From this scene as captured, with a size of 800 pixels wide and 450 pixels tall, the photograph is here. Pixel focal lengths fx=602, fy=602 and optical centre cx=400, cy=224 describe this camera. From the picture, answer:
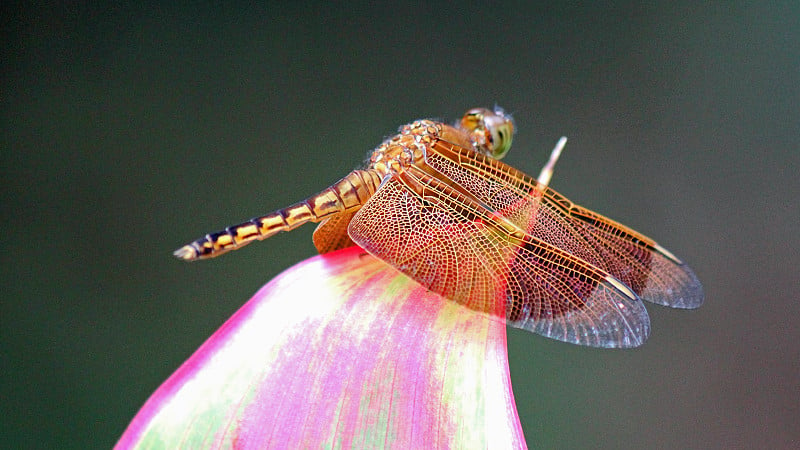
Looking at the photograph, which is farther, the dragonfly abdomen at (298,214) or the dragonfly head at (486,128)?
the dragonfly head at (486,128)

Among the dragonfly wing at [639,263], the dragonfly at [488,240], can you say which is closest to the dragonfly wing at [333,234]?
the dragonfly at [488,240]

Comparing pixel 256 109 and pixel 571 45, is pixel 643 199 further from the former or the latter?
pixel 256 109

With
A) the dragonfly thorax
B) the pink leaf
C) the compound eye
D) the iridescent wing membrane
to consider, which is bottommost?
the pink leaf

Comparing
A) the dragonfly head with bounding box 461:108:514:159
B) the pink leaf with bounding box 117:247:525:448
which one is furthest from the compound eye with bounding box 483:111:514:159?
the pink leaf with bounding box 117:247:525:448

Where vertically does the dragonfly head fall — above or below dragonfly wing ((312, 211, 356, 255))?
above

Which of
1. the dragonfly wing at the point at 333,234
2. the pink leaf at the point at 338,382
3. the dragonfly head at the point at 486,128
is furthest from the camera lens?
the dragonfly head at the point at 486,128

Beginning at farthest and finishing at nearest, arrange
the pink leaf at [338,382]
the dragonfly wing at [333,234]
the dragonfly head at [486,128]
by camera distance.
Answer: the dragonfly head at [486,128], the dragonfly wing at [333,234], the pink leaf at [338,382]

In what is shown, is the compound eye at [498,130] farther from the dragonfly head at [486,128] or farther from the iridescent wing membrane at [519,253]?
the iridescent wing membrane at [519,253]

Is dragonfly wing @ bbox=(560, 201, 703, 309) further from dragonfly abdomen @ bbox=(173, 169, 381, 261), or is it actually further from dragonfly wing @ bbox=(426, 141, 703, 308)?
dragonfly abdomen @ bbox=(173, 169, 381, 261)
